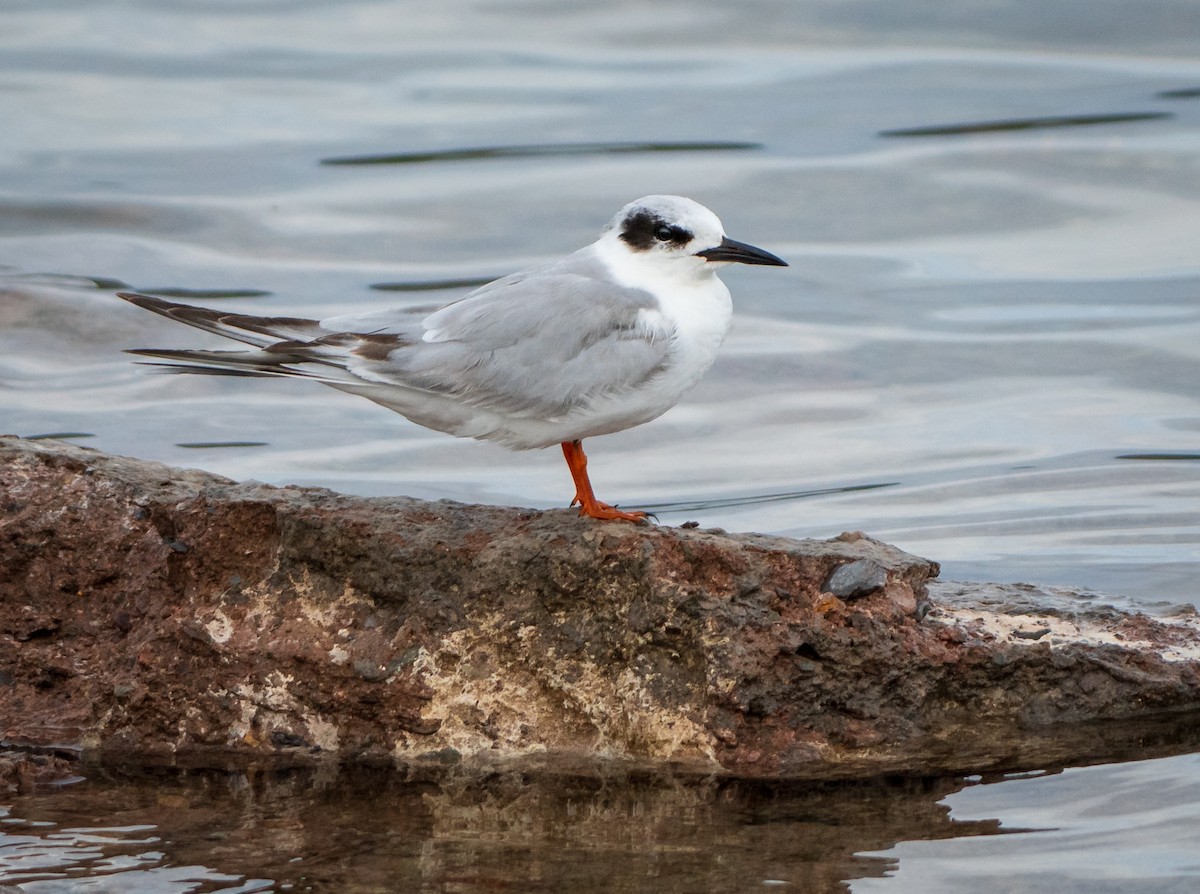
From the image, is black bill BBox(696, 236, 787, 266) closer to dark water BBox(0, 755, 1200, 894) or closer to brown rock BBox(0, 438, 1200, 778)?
brown rock BBox(0, 438, 1200, 778)

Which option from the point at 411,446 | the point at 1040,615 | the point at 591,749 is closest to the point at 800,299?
the point at 411,446

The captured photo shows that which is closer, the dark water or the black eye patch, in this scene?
the dark water

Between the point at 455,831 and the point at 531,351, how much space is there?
1.65 metres

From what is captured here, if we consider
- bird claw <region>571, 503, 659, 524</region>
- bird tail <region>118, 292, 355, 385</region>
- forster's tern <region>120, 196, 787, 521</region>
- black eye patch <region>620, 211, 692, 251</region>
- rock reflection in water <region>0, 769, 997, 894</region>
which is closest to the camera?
rock reflection in water <region>0, 769, 997, 894</region>

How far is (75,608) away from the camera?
5.45 metres

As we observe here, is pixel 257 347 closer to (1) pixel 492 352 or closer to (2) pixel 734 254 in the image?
(1) pixel 492 352

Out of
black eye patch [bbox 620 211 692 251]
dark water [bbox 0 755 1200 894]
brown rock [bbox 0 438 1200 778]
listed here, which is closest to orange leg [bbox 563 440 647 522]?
brown rock [bbox 0 438 1200 778]

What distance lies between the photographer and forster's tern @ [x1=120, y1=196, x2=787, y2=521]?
5559mm

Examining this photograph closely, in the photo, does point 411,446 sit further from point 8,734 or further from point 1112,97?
point 1112,97

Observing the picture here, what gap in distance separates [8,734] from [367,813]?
47.6 inches

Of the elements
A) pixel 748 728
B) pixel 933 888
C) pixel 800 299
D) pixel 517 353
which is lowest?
pixel 933 888

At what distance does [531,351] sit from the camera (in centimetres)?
563

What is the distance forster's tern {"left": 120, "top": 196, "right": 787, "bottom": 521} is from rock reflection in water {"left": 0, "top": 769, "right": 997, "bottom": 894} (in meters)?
1.05

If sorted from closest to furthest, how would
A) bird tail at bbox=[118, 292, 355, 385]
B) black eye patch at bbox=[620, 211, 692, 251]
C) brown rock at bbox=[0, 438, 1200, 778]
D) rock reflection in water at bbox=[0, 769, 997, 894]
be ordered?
rock reflection in water at bbox=[0, 769, 997, 894] < brown rock at bbox=[0, 438, 1200, 778] < bird tail at bbox=[118, 292, 355, 385] < black eye patch at bbox=[620, 211, 692, 251]
